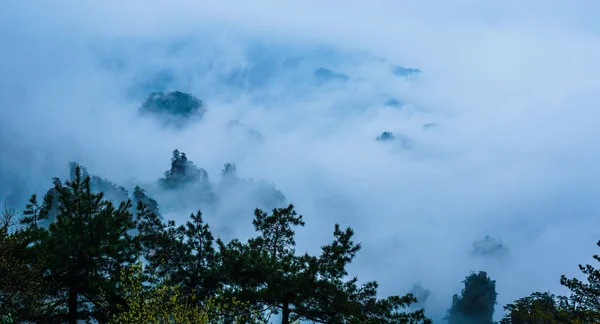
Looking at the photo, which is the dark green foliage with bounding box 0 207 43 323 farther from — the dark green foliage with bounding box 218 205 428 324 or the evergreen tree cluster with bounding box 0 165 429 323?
the dark green foliage with bounding box 218 205 428 324

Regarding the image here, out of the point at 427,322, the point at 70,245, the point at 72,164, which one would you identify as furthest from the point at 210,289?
the point at 72,164

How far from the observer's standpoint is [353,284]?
26.3 metres

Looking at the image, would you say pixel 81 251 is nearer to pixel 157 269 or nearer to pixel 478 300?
pixel 157 269

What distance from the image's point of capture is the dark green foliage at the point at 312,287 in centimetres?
2534

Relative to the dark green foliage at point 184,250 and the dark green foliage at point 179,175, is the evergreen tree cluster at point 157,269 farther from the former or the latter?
the dark green foliage at point 179,175

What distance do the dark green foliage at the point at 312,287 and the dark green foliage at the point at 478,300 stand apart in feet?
326

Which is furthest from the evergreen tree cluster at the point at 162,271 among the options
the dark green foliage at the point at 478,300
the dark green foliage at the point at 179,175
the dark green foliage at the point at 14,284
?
the dark green foliage at the point at 179,175

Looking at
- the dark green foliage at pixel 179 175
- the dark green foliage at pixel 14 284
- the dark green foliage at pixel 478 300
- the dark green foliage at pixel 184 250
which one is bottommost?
the dark green foliage at pixel 14 284

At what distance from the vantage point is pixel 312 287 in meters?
25.6

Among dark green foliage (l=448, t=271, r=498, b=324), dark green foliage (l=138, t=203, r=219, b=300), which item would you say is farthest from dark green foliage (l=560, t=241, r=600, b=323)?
dark green foliage (l=448, t=271, r=498, b=324)

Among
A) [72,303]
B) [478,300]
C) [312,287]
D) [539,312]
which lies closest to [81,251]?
[72,303]

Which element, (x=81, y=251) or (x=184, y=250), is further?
(x=184, y=250)

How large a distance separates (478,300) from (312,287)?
105465mm

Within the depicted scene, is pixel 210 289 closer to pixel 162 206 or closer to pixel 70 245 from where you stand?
pixel 70 245
